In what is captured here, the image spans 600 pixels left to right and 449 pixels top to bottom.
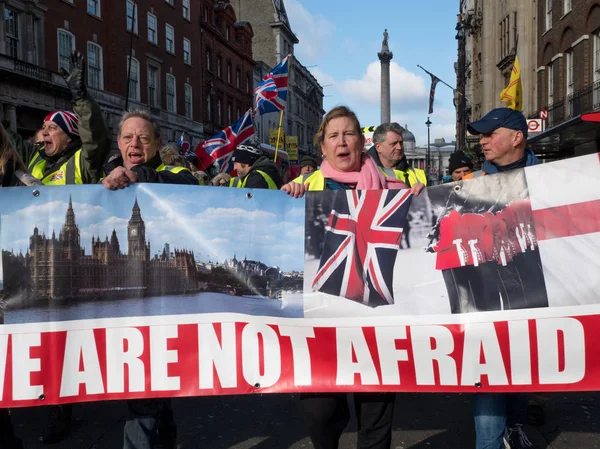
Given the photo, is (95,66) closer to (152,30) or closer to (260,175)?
(152,30)

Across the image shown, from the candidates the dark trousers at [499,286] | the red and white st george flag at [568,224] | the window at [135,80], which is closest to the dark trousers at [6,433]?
the dark trousers at [499,286]

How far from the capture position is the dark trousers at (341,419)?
308 cm

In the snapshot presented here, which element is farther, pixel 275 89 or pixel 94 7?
pixel 94 7

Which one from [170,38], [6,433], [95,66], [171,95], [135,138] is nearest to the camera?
[6,433]

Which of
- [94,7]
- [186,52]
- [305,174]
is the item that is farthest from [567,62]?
[305,174]

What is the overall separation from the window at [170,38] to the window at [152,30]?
1.44 metres

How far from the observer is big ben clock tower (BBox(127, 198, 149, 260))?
3303mm

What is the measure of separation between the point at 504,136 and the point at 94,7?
2755cm

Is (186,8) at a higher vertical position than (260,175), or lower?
higher

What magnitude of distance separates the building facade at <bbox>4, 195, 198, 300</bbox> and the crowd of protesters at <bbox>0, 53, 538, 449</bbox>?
319 mm

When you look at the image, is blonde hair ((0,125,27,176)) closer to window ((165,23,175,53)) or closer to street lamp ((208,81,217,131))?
window ((165,23,175,53))

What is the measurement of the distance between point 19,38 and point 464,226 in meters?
23.5

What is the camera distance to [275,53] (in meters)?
65.8

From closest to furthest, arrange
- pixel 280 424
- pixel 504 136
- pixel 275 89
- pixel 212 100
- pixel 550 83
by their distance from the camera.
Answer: pixel 504 136 < pixel 280 424 < pixel 275 89 < pixel 550 83 < pixel 212 100
